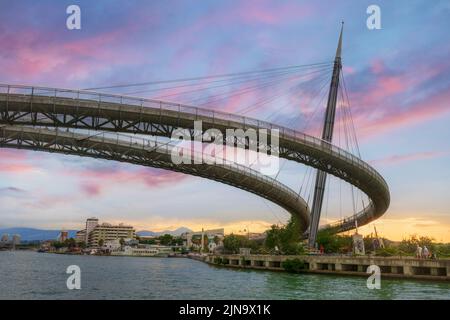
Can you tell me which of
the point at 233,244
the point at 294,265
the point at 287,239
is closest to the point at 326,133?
the point at 294,265

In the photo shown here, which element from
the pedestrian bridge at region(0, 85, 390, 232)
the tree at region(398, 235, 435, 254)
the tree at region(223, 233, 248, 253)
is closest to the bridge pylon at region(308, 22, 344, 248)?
the pedestrian bridge at region(0, 85, 390, 232)

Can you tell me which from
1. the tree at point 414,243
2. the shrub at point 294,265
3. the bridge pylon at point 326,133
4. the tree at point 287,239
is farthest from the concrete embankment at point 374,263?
the tree at point 414,243

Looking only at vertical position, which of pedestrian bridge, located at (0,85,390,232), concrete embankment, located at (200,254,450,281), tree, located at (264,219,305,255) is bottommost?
concrete embankment, located at (200,254,450,281)

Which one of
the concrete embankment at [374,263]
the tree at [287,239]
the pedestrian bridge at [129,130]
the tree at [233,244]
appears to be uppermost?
the pedestrian bridge at [129,130]

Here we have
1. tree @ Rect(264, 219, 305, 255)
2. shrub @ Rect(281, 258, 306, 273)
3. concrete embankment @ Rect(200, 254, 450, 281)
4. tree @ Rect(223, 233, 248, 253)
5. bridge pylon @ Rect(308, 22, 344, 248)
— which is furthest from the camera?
tree @ Rect(223, 233, 248, 253)

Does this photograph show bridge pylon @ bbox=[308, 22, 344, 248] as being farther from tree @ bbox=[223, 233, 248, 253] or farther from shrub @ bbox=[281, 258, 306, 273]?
tree @ bbox=[223, 233, 248, 253]

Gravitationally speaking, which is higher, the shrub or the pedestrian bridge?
the pedestrian bridge

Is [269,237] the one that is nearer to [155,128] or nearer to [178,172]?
[178,172]

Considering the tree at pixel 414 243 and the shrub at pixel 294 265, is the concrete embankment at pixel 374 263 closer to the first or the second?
the shrub at pixel 294 265

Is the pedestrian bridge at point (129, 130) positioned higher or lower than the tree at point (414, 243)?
higher

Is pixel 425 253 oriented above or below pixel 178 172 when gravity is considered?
below
